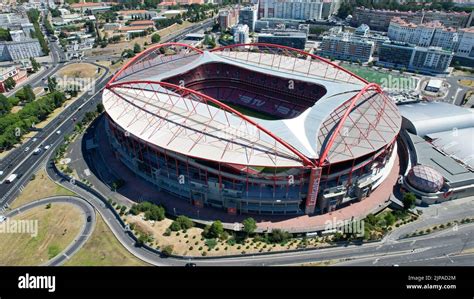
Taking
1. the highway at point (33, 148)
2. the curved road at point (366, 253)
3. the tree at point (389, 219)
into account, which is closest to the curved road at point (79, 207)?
the highway at point (33, 148)

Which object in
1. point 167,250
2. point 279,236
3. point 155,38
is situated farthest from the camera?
point 155,38

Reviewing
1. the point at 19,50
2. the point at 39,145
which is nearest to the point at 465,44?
the point at 39,145

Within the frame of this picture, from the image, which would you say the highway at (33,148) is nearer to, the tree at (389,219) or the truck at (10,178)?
the truck at (10,178)

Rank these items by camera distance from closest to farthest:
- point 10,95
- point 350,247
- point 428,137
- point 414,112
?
point 350,247 < point 428,137 < point 414,112 < point 10,95

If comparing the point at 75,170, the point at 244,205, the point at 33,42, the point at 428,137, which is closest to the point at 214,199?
the point at 244,205

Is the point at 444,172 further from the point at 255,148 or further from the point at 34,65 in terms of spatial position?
the point at 34,65

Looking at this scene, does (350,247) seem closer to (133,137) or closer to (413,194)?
(413,194)

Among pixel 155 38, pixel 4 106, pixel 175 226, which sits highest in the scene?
pixel 155 38
